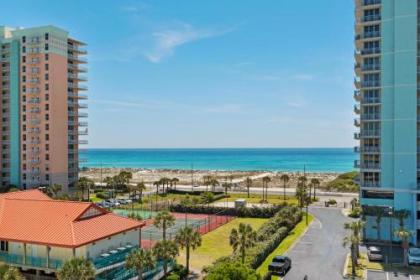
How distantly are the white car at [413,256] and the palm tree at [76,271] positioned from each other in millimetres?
33484

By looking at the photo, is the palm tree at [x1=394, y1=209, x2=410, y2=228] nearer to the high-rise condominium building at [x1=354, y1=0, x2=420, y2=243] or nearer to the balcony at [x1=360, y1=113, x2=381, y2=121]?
the high-rise condominium building at [x1=354, y1=0, x2=420, y2=243]

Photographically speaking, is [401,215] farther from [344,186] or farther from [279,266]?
[344,186]

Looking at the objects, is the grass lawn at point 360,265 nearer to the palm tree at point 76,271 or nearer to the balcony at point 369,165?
the balcony at point 369,165

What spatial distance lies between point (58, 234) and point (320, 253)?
28.9m

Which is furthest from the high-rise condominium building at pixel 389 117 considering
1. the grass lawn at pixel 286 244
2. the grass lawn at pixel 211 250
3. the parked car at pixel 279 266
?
the grass lawn at pixel 211 250

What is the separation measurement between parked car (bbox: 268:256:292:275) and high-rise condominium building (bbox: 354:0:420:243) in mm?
17806

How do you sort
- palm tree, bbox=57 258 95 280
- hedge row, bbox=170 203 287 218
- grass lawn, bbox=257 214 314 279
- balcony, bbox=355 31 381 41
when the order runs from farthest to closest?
hedge row, bbox=170 203 287 218
balcony, bbox=355 31 381 41
grass lawn, bbox=257 214 314 279
palm tree, bbox=57 258 95 280

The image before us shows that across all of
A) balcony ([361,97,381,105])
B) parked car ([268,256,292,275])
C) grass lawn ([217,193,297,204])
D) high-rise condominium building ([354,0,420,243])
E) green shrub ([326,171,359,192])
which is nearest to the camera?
parked car ([268,256,292,275])

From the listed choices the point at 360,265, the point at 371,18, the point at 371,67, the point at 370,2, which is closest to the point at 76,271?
the point at 360,265

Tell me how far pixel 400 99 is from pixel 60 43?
73.0 meters

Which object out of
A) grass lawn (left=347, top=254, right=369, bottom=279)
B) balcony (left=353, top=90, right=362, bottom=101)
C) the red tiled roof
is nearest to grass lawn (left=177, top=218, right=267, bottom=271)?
the red tiled roof

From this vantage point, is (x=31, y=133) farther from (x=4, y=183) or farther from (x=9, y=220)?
(x=9, y=220)

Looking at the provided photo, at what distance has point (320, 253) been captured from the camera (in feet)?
162

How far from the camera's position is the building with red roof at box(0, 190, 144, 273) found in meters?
36.8
